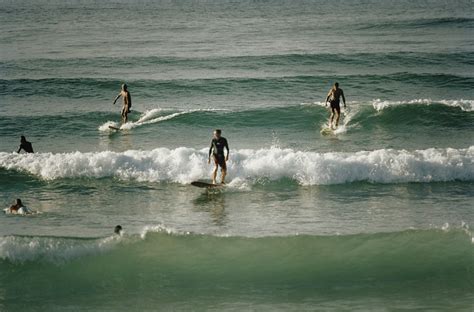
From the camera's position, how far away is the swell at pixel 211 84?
26922 millimetres

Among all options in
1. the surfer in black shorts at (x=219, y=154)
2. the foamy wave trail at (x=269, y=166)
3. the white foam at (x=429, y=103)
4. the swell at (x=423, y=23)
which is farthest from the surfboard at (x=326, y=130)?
the swell at (x=423, y=23)

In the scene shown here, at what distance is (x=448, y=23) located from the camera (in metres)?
41.7

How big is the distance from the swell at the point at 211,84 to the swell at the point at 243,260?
46.7ft

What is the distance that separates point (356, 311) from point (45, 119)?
15.9 metres

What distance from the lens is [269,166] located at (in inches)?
672

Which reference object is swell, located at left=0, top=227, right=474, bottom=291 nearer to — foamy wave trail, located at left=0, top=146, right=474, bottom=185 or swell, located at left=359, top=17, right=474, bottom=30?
foamy wave trail, located at left=0, top=146, right=474, bottom=185

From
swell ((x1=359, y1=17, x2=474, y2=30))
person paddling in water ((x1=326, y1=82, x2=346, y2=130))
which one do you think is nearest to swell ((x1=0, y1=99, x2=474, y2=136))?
person paddling in water ((x1=326, y1=82, x2=346, y2=130))

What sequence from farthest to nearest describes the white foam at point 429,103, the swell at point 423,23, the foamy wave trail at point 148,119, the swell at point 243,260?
1. the swell at point 423,23
2. the white foam at point 429,103
3. the foamy wave trail at point 148,119
4. the swell at point 243,260

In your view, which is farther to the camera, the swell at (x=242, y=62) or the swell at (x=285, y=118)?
the swell at (x=242, y=62)

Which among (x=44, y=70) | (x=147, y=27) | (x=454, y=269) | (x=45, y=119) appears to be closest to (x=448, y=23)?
(x=147, y=27)

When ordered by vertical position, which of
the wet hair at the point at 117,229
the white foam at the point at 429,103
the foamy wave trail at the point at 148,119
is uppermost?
the white foam at the point at 429,103

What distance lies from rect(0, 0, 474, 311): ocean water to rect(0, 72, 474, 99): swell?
0.38 ft

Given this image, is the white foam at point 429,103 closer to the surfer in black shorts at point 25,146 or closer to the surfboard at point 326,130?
the surfboard at point 326,130

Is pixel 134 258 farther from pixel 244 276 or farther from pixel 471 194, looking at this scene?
pixel 471 194
